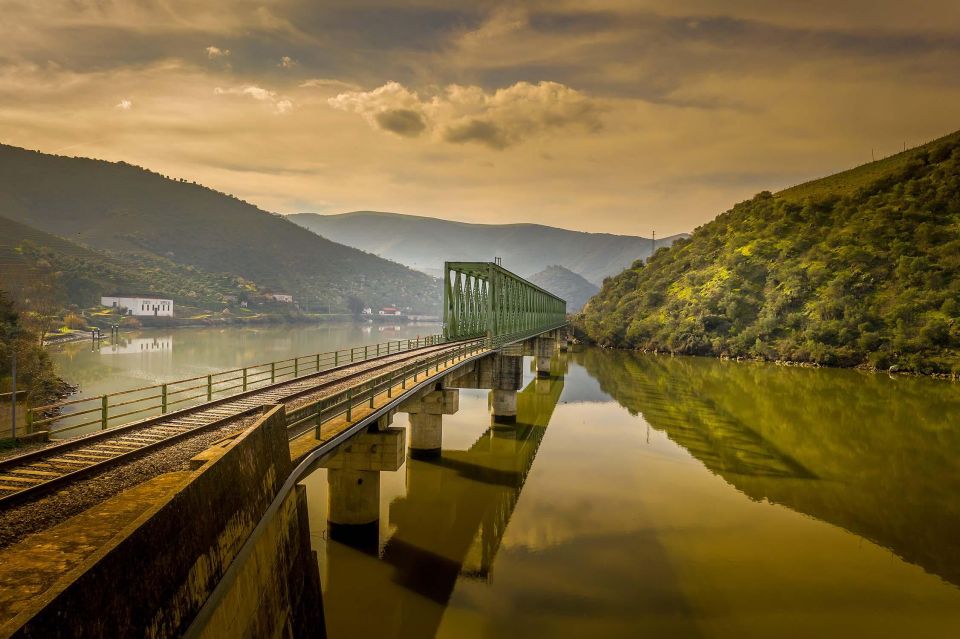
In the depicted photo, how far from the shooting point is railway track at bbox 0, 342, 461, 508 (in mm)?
8680

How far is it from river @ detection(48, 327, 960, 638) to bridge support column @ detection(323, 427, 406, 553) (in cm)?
16

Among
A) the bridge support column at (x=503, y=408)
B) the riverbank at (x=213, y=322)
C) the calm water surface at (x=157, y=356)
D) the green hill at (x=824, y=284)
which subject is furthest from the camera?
the riverbank at (x=213, y=322)

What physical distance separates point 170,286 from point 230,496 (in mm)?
162646

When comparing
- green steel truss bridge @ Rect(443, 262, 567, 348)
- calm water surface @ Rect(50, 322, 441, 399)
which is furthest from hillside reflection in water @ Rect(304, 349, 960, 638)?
calm water surface @ Rect(50, 322, 441, 399)

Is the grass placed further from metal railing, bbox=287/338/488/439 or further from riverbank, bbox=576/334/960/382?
metal railing, bbox=287/338/488/439

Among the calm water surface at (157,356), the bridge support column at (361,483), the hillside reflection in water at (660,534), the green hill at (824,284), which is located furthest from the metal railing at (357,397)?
the green hill at (824,284)

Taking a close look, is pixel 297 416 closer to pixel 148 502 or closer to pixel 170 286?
pixel 148 502

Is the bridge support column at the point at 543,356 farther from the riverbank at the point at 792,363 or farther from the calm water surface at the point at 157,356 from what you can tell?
the calm water surface at the point at 157,356

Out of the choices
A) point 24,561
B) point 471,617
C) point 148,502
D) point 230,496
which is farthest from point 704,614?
point 24,561

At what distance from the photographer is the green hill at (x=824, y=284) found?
222 ft


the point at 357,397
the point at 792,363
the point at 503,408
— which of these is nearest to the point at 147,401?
the point at 503,408

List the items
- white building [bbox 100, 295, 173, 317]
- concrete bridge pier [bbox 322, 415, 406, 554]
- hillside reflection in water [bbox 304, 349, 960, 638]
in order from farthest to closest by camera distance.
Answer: white building [bbox 100, 295, 173, 317] < concrete bridge pier [bbox 322, 415, 406, 554] < hillside reflection in water [bbox 304, 349, 960, 638]

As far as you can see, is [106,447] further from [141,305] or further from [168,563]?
[141,305]

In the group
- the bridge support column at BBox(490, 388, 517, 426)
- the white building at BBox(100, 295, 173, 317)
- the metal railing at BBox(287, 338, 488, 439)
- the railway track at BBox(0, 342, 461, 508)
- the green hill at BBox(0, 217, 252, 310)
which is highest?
the green hill at BBox(0, 217, 252, 310)
